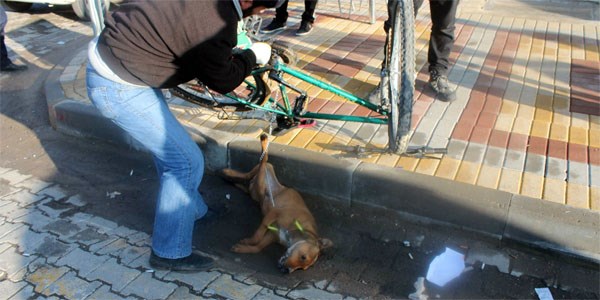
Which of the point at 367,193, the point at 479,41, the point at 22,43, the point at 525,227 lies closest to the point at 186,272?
the point at 367,193

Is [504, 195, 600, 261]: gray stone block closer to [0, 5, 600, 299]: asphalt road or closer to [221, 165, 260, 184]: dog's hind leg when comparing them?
[0, 5, 600, 299]: asphalt road

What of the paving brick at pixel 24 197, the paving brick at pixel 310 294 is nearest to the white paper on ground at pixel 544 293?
the paving brick at pixel 310 294

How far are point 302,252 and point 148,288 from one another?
894 mm

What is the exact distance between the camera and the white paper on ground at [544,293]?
2.77 metres

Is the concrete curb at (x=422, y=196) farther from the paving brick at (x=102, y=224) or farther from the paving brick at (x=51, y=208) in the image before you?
the paving brick at (x=51, y=208)

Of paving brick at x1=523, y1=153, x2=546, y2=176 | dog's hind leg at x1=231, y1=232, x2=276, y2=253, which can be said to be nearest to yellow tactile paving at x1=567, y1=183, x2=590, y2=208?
paving brick at x1=523, y1=153, x2=546, y2=176

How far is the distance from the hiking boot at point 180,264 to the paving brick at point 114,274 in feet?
0.38

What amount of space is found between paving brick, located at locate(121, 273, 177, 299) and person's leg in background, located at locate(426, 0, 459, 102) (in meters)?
2.90

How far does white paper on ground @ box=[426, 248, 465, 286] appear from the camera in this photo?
9.61ft

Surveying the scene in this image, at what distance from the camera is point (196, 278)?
117 inches

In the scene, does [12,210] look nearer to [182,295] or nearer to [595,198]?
[182,295]

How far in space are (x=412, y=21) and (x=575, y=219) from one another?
163 cm

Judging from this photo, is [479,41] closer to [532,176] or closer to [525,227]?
[532,176]

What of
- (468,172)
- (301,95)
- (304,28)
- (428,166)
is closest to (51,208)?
(301,95)
